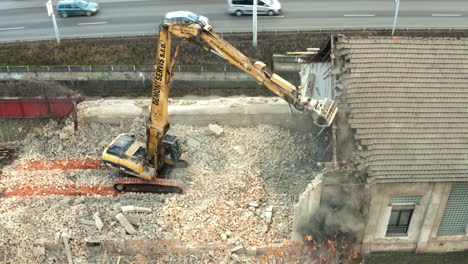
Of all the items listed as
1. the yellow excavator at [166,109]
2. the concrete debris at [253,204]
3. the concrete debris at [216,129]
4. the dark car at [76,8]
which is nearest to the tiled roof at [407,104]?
the yellow excavator at [166,109]

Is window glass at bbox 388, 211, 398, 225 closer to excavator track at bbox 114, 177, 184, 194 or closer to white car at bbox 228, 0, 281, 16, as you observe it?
excavator track at bbox 114, 177, 184, 194

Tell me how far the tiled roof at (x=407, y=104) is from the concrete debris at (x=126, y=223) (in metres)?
8.53

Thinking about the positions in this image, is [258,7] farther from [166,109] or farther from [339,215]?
[339,215]

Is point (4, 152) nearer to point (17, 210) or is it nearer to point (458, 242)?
point (17, 210)

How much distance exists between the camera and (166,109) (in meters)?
17.3

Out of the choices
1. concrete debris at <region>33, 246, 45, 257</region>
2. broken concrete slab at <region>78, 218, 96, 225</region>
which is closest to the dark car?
broken concrete slab at <region>78, 218, 96, 225</region>

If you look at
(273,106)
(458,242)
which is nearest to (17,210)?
(273,106)

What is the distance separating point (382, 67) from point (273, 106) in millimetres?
6880

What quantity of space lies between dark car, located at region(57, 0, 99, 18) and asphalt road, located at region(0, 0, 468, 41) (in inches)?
16.3

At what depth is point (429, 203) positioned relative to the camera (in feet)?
50.6

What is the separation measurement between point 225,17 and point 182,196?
51.7 ft

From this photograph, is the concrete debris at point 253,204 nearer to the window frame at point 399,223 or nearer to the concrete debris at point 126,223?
the concrete debris at point 126,223

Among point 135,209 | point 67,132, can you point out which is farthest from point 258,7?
point 135,209

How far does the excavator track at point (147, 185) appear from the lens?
17.8 metres
